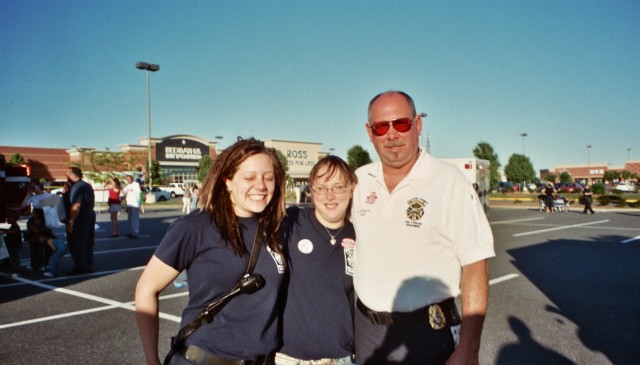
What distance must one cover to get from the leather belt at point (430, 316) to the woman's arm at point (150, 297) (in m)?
1.11

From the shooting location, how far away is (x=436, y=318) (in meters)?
2.33

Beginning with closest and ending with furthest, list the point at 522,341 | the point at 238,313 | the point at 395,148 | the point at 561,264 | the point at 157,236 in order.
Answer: the point at 238,313
the point at 395,148
the point at 522,341
the point at 561,264
the point at 157,236

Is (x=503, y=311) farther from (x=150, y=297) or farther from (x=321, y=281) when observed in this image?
(x=150, y=297)

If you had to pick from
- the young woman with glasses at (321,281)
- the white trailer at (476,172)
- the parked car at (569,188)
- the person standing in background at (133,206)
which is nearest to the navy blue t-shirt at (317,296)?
the young woman with glasses at (321,281)

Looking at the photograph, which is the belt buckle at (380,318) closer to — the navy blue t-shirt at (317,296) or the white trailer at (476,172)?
the navy blue t-shirt at (317,296)

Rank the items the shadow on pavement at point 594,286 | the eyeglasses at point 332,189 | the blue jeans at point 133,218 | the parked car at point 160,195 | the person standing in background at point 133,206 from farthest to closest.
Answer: the parked car at point 160,195 < the blue jeans at point 133,218 < the person standing in background at point 133,206 < the shadow on pavement at point 594,286 < the eyeglasses at point 332,189

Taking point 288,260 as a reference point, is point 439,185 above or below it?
above

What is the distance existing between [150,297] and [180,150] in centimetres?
8048

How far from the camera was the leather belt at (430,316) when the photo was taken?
91.8 inches

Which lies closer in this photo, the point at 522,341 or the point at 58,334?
the point at 522,341

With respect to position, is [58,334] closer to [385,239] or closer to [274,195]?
[274,195]

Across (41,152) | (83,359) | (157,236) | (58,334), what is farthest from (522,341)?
(41,152)

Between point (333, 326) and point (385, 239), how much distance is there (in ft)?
1.81

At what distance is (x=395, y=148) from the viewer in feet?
8.43
